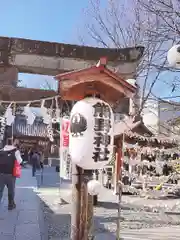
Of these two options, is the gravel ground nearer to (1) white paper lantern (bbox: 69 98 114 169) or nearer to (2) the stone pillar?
(1) white paper lantern (bbox: 69 98 114 169)

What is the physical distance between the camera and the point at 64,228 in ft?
24.7

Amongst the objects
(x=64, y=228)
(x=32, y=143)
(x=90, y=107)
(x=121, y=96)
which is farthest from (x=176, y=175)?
(x=32, y=143)

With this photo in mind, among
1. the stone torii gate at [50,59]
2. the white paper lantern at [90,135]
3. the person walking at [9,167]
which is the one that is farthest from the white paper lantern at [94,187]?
the stone torii gate at [50,59]

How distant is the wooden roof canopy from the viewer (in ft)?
15.5

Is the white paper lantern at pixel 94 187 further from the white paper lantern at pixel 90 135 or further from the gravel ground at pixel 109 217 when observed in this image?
the gravel ground at pixel 109 217

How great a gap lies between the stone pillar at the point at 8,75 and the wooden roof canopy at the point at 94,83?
5075 millimetres

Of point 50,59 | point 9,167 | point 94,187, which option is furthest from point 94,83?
point 50,59

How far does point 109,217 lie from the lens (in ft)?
29.6

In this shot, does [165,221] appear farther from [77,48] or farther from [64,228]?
[77,48]

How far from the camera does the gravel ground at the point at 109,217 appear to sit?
751cm

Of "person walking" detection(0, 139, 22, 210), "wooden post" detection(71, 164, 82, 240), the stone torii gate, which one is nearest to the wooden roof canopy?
"wooden post" detection(71, 164, 82, 240)

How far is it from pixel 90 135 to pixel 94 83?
0.85 metres

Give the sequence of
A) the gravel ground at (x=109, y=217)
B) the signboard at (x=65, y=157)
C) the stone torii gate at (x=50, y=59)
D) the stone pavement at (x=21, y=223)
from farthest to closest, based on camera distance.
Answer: the stone torii gate at (x=50, y=59) → the signboard at (x=65, y=157) → the gravel ground at (x=109, y=217) → the stone pavement at (x=21, y=223)

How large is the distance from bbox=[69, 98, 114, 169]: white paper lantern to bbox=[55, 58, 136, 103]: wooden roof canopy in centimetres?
27
